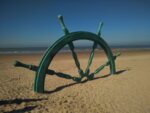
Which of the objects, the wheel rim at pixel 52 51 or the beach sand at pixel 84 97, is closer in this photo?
the beach sand at pixel 84 97

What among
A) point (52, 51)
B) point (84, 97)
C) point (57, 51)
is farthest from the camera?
point (57, 51)

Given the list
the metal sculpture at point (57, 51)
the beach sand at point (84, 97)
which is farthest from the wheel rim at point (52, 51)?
the beach sand at point (84, 97)

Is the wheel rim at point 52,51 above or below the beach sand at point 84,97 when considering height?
above

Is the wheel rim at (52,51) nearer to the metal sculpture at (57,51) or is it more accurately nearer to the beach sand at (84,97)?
the metal sculpture at (57,51)

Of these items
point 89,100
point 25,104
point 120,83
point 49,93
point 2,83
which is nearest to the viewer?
point 25,104

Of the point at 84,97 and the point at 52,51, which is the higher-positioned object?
the point at 52,51

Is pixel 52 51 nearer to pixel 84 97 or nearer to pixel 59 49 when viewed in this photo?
pixel 59 49

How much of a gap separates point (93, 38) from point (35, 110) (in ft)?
12.9

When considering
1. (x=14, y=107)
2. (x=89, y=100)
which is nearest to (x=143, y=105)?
(x=89, y=100)

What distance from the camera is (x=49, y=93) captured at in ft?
21.6

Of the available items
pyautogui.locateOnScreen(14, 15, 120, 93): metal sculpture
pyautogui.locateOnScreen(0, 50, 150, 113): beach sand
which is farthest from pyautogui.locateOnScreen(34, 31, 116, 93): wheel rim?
pyautogui.locateOnScreen(0, 50, 150, 113): beach sand

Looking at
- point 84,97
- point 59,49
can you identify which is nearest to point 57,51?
point 59,49

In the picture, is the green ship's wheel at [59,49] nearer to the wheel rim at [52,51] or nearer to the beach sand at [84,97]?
the wheel rim at [52,51]

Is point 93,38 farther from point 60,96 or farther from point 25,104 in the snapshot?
point 25,104
